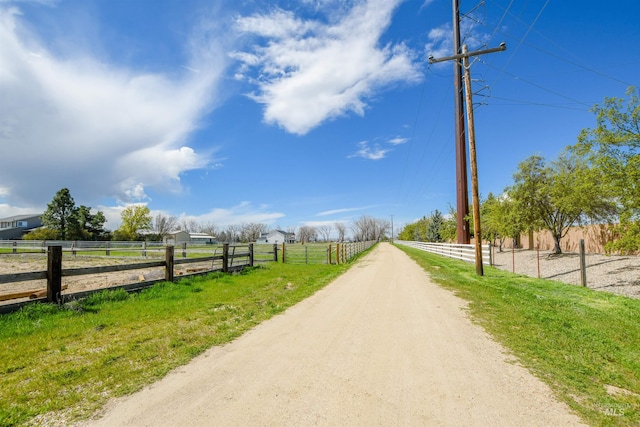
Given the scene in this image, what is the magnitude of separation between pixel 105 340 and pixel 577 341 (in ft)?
23.7


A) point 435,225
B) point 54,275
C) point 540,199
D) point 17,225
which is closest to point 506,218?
point 540,199

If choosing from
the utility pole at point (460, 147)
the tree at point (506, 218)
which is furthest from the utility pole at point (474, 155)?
the tree at point (506, 218)

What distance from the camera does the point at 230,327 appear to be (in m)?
5.80

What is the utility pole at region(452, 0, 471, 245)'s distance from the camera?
25828 mm

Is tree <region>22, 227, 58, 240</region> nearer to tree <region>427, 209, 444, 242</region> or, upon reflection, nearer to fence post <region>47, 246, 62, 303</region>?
fence post <region>47, 246, 62, 303</region>

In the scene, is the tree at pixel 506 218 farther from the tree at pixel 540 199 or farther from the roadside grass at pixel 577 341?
the roadside grass at pixel 577 341

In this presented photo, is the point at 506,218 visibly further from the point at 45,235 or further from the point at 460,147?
the point at 45,235

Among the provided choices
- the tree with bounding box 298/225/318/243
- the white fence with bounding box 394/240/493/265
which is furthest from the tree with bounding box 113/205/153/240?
the tree with bounding box 298/225/318/243

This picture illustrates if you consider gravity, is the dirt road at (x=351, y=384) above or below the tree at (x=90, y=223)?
below

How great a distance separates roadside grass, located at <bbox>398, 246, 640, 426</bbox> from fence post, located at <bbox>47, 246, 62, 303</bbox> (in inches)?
342

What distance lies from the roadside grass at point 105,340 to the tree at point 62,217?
5145cm

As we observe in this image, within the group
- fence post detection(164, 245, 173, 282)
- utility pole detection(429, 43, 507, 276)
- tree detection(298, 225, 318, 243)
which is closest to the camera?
Result: fence post detection(164, 245, 173, 282)

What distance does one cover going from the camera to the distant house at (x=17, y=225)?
63750 mm

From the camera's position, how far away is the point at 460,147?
2589 centimetres
